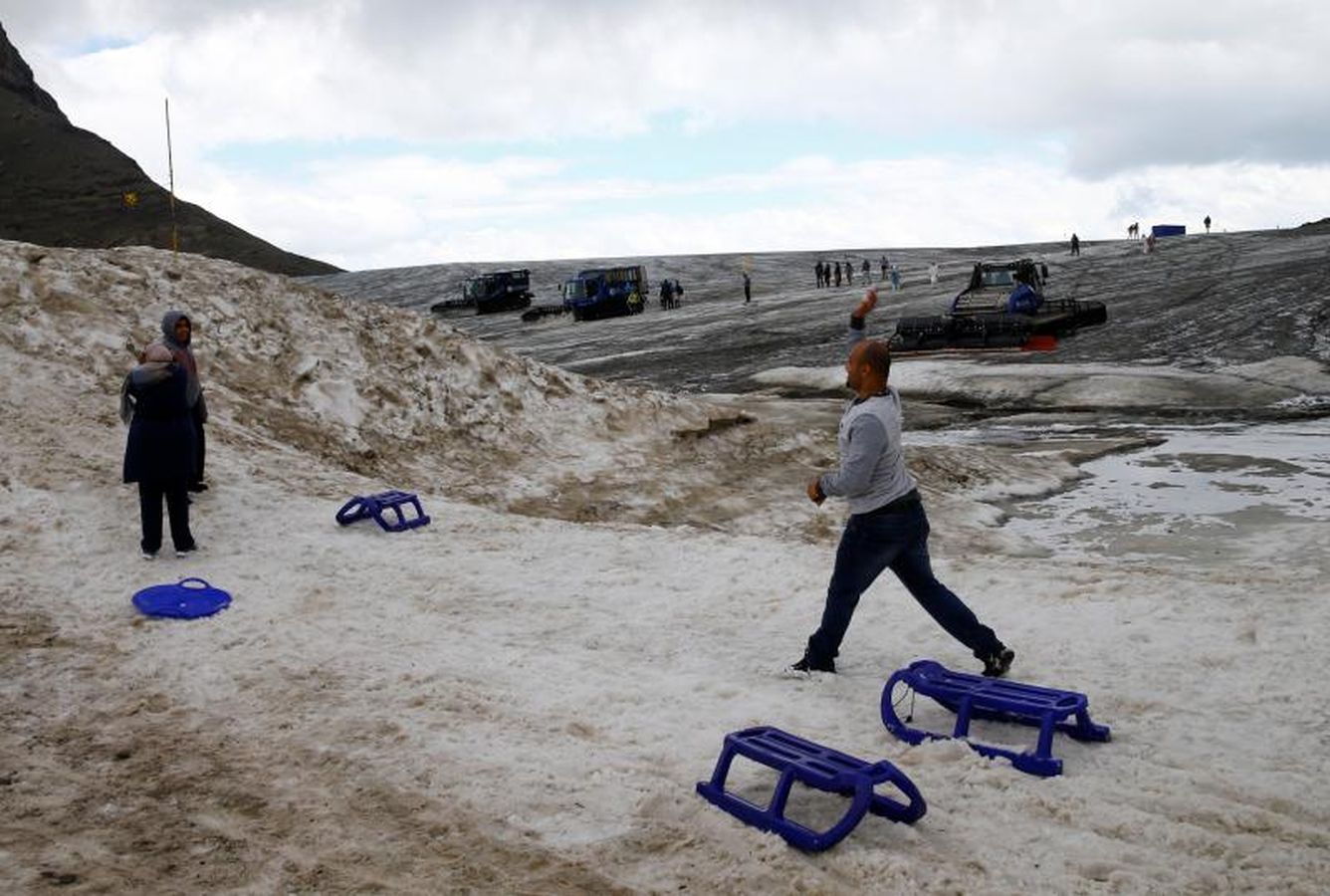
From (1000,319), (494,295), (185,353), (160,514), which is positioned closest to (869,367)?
(160,514)

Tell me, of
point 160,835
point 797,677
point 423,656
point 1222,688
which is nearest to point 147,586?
point 423,656

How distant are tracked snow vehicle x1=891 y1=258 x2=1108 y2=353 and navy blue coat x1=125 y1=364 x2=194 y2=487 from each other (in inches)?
1003

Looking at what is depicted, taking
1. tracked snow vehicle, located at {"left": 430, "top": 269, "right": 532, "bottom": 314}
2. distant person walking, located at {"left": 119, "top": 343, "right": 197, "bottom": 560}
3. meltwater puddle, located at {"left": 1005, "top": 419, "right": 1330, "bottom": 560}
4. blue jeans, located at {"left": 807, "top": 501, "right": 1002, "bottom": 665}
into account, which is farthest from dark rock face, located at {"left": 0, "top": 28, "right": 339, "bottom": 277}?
blue jeans, located at {"left": 807, "top": 501, "right": 1002, "bottom": 665}

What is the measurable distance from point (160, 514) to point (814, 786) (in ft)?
19.2

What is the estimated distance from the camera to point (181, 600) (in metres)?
7.13

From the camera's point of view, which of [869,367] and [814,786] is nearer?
[814,786]

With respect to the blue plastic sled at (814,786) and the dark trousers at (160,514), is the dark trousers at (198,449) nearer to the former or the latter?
the dark trousers at (160,514)

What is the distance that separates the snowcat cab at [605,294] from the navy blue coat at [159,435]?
45029 millimetres

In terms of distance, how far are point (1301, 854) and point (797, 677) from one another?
2550mm

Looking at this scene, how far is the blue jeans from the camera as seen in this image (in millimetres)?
5617

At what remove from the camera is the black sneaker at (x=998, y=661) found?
19.2 feet

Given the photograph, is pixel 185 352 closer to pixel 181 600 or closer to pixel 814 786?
pixel 181 600

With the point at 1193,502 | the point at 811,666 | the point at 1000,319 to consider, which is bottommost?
the point at 1193,502

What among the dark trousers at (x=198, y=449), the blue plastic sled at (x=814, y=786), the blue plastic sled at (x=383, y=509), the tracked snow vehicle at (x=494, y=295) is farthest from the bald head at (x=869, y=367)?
the tracked snow vehicle at (x=494, y=295)
